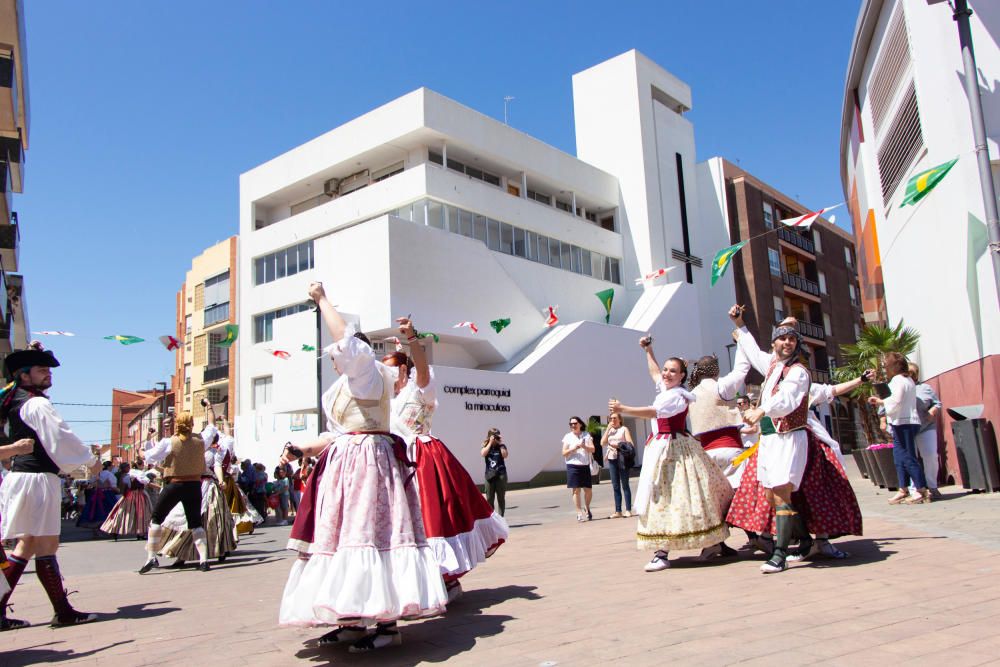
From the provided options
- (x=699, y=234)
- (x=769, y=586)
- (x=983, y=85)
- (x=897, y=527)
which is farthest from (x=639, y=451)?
(x=769, y=586)

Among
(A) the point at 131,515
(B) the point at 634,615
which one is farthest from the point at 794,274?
(B) the point at 634,615

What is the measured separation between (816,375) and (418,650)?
50991 millimetres

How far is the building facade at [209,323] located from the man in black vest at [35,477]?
35.1 m

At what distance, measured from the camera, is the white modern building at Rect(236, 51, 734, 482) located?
28.1m

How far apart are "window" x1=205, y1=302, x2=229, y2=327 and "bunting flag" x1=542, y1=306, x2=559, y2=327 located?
61.9ft

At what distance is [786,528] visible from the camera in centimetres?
579

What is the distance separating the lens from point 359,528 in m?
4.14

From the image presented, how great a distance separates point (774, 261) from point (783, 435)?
45.0m

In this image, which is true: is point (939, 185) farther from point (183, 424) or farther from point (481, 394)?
point (481, 394)

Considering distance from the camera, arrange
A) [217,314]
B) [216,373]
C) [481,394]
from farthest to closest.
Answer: [216,373] < [217,314] < [481,394]

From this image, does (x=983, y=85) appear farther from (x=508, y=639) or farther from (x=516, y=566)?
(x=508, y=639)

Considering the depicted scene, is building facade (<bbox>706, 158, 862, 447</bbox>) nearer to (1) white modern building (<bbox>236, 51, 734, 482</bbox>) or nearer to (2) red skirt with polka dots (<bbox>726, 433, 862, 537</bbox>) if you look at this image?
(1) white modern building (<bbox>236, 51, 734, 482</bbox>)

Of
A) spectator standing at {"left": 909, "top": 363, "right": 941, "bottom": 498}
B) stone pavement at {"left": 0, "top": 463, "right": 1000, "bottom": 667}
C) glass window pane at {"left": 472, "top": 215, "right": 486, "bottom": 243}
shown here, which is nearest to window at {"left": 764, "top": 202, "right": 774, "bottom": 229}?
glass window pane at {"left": 472, "top": 215, "right": 486, "bottom": 243}

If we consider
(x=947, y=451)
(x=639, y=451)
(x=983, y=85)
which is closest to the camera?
(x=983, y=85)
